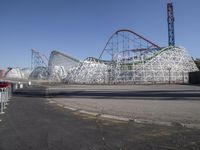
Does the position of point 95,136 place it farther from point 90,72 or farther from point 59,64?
point 59,64

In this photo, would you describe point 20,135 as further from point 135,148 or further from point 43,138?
point 135,148

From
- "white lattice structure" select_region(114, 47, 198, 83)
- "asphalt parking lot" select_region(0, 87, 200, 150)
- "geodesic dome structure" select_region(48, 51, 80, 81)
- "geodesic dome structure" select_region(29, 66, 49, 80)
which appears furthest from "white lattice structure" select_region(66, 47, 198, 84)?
"geodesic dome structure" select_region(29, 66, 49, 80)

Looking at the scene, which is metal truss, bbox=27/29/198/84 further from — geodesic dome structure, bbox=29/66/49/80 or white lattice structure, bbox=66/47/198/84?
geodesic dome structure, bbox=29/66/49/80

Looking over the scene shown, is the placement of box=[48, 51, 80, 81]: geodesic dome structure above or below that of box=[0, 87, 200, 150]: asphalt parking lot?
above

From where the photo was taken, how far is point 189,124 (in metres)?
5.77

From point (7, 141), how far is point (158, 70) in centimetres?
4702

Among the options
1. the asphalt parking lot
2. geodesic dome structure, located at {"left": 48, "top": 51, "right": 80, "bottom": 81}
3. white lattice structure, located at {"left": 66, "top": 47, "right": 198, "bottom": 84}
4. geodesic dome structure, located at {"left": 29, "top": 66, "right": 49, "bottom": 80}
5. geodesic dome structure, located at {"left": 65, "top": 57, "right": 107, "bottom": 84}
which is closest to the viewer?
the asphalt parking lot

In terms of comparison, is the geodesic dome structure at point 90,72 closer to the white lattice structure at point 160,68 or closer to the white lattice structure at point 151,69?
the white lattice structure at point 151,69

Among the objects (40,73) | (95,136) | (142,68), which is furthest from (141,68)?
(40,73)

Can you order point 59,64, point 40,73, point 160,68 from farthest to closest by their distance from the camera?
point 40,73 → point 59,64 → point 160,68

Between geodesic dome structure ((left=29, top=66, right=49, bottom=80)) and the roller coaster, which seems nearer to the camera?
the roller coaster

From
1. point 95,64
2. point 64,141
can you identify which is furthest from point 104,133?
point 95,64

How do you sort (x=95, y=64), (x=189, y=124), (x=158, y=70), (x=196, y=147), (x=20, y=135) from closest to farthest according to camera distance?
1. (x=196, y=147)
2. (x=20, y=135)
3. (x=189, y=124)
4. (x=158, y=70)
5. (x=95, y=64)

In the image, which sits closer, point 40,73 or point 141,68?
point 141,68
